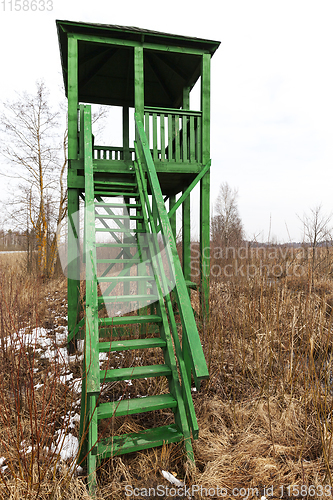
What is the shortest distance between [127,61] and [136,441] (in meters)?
7.42

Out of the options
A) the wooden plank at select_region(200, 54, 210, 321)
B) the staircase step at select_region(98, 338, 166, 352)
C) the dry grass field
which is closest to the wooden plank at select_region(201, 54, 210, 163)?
the wooden plank at select_region(200, 54, 210, 321)

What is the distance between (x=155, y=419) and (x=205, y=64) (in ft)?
20.4

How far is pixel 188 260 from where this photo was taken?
6953 mm

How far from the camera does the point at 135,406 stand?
266cm

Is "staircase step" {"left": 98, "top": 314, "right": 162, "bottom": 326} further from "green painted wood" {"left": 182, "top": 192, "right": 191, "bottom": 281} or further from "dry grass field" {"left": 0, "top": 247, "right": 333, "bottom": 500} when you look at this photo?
"green painted wood" {"left": 182, "top": 192, "right": 191, "bottom": 281}

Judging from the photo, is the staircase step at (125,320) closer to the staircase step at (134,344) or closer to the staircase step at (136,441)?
the staircase step at (134,344)

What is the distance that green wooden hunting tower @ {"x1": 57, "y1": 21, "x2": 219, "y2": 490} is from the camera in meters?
2.63

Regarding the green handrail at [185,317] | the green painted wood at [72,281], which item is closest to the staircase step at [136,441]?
the green handrail at [185,317]

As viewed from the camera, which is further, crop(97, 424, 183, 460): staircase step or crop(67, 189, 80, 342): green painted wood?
crop(67, 189, 80, 342): green painted wood

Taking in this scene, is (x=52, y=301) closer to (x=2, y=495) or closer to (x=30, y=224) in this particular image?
(x=30, y=224)

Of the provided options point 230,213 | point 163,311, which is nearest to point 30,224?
point 163,311

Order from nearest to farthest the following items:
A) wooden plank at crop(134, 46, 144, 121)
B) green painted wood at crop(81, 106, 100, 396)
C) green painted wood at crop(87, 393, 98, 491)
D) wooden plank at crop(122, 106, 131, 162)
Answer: green painted wood at crop(87, 393, 98, 491) < green painted wood at crop(81, 106, 100, 396) < wooden plank at crop(134, 46, 144, 121) < wooden plank at crop(122, 106, 131, 162)

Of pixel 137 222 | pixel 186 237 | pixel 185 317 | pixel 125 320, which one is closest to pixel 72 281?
pixel 137 222

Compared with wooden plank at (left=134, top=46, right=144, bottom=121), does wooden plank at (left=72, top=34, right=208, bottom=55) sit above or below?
above
